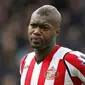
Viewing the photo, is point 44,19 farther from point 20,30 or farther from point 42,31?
A: point 20,30

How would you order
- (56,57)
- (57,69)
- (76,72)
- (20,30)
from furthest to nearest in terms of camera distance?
1. (20,30)
2. (56,57)
3. (57,69)
4. (76,72)

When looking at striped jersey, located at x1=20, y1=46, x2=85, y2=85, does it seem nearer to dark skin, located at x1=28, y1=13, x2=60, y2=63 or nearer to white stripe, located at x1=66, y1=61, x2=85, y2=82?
white stripe, located at x1=66, y1=61, x2=85, y2=82

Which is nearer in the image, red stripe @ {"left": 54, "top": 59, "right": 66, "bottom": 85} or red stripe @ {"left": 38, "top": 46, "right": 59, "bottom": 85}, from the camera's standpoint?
red stripe @ {"left": 54, "top": 59, "right": 66, "bottom": 85}

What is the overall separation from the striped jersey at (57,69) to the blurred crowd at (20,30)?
411 cm

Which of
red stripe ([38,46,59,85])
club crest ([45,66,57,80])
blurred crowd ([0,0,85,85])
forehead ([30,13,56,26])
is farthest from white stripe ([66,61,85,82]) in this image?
blurred crowd ([0,0,85,85])

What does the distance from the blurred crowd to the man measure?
13.8 feet

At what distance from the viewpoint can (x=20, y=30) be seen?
978 cm

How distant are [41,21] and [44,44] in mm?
210

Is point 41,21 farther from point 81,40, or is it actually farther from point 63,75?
point 81,40

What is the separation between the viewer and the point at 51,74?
437 centimetres

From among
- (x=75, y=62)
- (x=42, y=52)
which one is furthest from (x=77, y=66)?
Answer: (x=42, y=52)

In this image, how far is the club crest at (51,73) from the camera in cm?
436

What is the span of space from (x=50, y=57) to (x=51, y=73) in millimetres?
192

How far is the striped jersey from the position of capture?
14.0 ft
